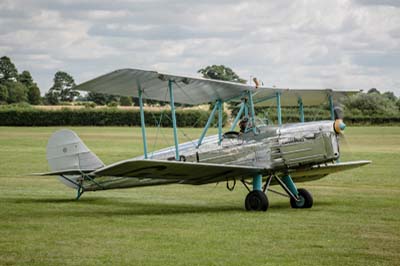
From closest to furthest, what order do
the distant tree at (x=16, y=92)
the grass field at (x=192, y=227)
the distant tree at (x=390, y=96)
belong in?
the grass field at (x=192, y=227)
the distant tree at (x=390, y=96)
the distant tree at (x=16, y=92)

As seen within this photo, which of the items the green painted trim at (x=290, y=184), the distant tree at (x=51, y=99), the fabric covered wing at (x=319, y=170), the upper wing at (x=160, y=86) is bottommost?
the green painted trim at (x=290, y=184)

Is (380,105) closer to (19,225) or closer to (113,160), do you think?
(113,160)

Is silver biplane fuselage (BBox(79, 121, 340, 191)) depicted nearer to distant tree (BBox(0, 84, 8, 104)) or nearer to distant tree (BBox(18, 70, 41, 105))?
distant tree (BBox(0, 84, 8, 104))

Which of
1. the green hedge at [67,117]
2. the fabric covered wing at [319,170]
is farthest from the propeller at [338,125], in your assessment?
the green hedge at [67,117]

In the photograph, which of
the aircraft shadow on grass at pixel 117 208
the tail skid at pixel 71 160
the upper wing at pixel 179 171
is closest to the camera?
the upper wing at pixel 179 171

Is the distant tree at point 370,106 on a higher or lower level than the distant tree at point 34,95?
lower

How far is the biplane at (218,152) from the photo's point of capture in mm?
13562

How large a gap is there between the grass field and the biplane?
513 mm

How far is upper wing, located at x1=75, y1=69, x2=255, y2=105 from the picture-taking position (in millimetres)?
13359

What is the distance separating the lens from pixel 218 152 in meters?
14.5

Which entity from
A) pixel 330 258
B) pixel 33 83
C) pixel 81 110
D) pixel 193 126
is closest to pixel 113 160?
pixel 330 258

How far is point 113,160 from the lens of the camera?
30.3 metres

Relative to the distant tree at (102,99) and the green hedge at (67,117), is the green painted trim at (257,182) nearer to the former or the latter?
the green hedge at (67,117)

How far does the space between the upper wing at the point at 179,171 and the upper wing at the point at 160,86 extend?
1443 mm
